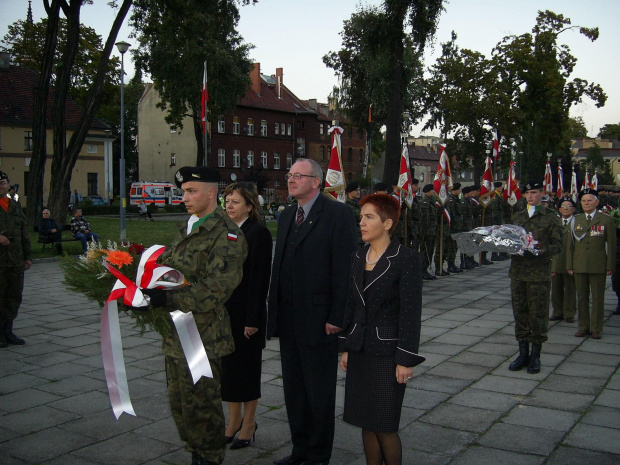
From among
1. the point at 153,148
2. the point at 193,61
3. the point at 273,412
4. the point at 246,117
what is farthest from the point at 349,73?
the point at 273,412

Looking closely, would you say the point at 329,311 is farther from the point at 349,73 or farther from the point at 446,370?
the point at 349,73

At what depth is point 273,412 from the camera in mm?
5176

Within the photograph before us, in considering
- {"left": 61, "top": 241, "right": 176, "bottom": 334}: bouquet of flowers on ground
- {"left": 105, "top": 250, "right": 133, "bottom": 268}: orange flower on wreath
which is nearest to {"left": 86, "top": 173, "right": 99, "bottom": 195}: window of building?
{"left": 61, "top": 241, "right": 176, "bottom": 334}: bouquet of flowers on ground

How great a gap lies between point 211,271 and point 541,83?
34941mm

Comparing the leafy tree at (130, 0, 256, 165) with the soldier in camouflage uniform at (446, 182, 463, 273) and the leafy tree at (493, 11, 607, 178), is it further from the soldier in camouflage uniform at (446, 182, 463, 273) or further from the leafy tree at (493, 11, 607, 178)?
the soldier in camouflage uniform at (446, 182, 463, 273)

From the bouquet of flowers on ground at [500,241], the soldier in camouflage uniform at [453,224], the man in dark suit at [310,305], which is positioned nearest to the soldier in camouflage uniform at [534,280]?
the bouquet of flowers on ground at [500,241]

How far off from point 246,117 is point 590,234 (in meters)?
58.5

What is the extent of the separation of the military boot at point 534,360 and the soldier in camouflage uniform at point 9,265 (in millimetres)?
6054

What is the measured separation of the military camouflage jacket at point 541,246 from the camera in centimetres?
636

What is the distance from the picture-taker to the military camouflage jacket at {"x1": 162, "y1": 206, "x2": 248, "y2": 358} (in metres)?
3.54

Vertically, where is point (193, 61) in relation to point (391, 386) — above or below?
above

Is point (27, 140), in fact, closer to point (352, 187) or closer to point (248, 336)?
point (352, 187)

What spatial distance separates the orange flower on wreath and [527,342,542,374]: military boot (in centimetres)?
464

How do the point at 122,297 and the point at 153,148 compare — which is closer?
the point at 122,297
